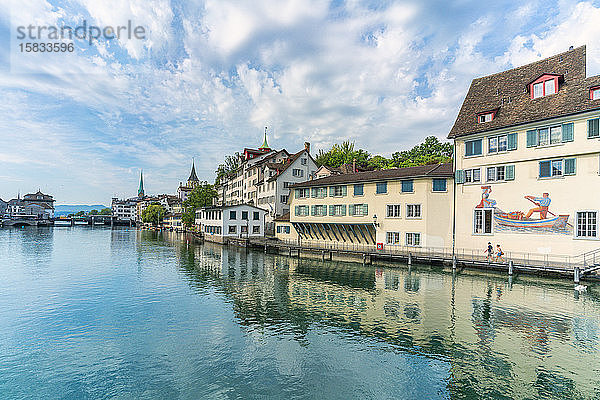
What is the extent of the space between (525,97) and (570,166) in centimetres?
888

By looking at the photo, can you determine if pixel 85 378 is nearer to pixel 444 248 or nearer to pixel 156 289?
pixel 156 289

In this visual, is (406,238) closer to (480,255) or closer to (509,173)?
(480,255)

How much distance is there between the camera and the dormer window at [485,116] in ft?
115

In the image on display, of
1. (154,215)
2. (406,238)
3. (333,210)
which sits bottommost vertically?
(406,238)

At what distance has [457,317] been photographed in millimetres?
19344

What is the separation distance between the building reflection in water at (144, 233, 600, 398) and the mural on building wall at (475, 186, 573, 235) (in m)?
5.21

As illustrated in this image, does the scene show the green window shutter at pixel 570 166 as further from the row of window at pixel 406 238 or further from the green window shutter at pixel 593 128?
the row of window at pixel 406 238

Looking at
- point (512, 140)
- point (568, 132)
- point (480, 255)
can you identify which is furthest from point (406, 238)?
point (568, 132)

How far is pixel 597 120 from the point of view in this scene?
27.6m

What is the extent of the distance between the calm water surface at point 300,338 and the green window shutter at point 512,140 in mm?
12704

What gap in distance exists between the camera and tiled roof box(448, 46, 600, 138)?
2978 cm

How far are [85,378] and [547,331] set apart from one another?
67.1 ft

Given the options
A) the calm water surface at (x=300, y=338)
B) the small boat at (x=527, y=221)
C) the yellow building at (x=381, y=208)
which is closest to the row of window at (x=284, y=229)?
the yellow building at (x=381, y=208)

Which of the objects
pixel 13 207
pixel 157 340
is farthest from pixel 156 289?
pixel 13 207
